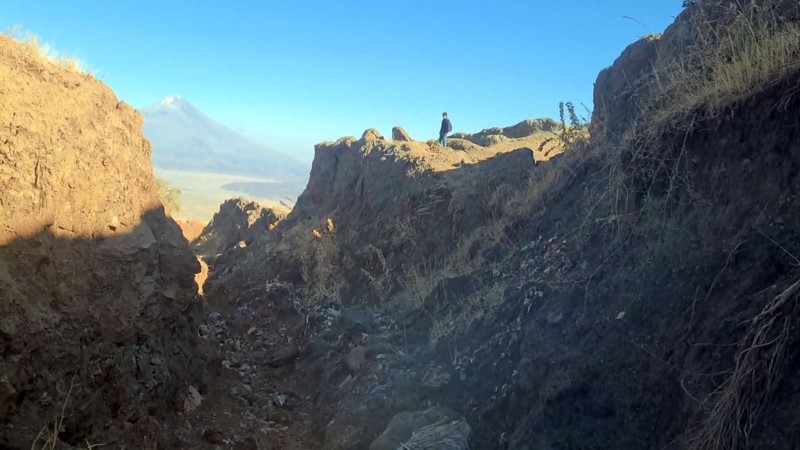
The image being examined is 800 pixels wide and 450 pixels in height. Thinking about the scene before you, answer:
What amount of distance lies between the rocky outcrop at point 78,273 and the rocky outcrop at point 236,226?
1043cm

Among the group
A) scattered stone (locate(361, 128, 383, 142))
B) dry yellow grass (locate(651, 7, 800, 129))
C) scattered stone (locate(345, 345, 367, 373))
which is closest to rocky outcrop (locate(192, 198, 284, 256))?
scattered stone (locate(361, 128, 383, 142))

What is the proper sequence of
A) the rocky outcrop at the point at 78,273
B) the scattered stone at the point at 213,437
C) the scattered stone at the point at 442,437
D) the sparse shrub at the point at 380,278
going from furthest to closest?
the sparse shrub at the point at 380,278, the scattered stone at the point at 213,437, the scattered stone at the point at 442,437, the rocky outcrop at the point at 78,273

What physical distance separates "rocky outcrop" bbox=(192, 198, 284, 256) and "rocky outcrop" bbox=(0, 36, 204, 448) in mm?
10433

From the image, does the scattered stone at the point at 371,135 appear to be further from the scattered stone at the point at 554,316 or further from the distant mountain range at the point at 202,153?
the distant mountain range at the point at 202,153

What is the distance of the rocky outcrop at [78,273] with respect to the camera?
4.30m

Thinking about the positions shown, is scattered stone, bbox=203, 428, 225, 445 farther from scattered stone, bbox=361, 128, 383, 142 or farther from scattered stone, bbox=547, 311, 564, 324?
scattered stone, bbox=361, 128, 383, 142

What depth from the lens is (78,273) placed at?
4852 millimetres

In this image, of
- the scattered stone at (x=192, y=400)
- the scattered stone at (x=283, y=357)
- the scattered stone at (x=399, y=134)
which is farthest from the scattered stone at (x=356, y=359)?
the scattered stone at (x=399, y=134)

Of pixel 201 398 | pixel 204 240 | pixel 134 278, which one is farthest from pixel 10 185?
pixel 204 240

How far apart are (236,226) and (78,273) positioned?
47.1ft

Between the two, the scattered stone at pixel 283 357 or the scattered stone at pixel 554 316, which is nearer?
the scattered stone at pixel 554 316

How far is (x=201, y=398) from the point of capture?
609 centimetres

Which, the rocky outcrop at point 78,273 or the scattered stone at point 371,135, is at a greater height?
the scattered stone at point 371,135

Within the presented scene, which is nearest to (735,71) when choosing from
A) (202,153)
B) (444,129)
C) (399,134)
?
(444,129)
